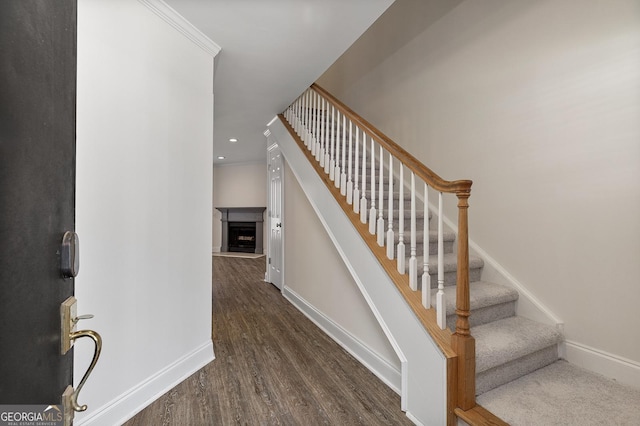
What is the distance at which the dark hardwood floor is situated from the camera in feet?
5.20

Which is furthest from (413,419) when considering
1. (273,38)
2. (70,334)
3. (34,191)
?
(273,38)

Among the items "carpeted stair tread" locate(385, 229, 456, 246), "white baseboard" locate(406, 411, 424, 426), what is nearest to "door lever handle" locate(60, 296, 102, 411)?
"white baseboard" locate(406, 411, 424, 426)

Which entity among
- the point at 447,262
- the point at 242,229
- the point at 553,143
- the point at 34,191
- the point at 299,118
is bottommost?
the point at 242,229

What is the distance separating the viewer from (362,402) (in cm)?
173

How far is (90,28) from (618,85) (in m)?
2.89

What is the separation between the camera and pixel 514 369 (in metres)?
1.66

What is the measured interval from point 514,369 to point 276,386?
1471mm

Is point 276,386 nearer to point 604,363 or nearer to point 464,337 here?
point 464,337

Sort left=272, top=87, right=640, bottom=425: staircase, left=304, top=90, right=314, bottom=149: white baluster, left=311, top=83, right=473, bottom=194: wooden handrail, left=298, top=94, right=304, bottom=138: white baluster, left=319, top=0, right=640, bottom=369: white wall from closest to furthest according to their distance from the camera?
left=311, top=83, right=473, bottom=194: wooden handrail, left=272, top=87, right=640, bottom=425: staircase, left=319, top=0, right=640, bottom=369: white wall, left=304, top=90, right=314, bottom=149: white baluster, left=298, top=94, right=304, bottom=138: white baluster

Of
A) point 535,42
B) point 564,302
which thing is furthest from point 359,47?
point 564,302

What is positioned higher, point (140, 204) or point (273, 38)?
point (273, 38)

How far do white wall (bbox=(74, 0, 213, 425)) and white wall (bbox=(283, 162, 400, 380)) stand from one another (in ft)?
3.77

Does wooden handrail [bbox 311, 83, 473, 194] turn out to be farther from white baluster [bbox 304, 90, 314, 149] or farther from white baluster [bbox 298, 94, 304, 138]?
white baluster [bbox 298, 94, 304, 138]

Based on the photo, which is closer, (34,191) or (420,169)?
(34,191)
